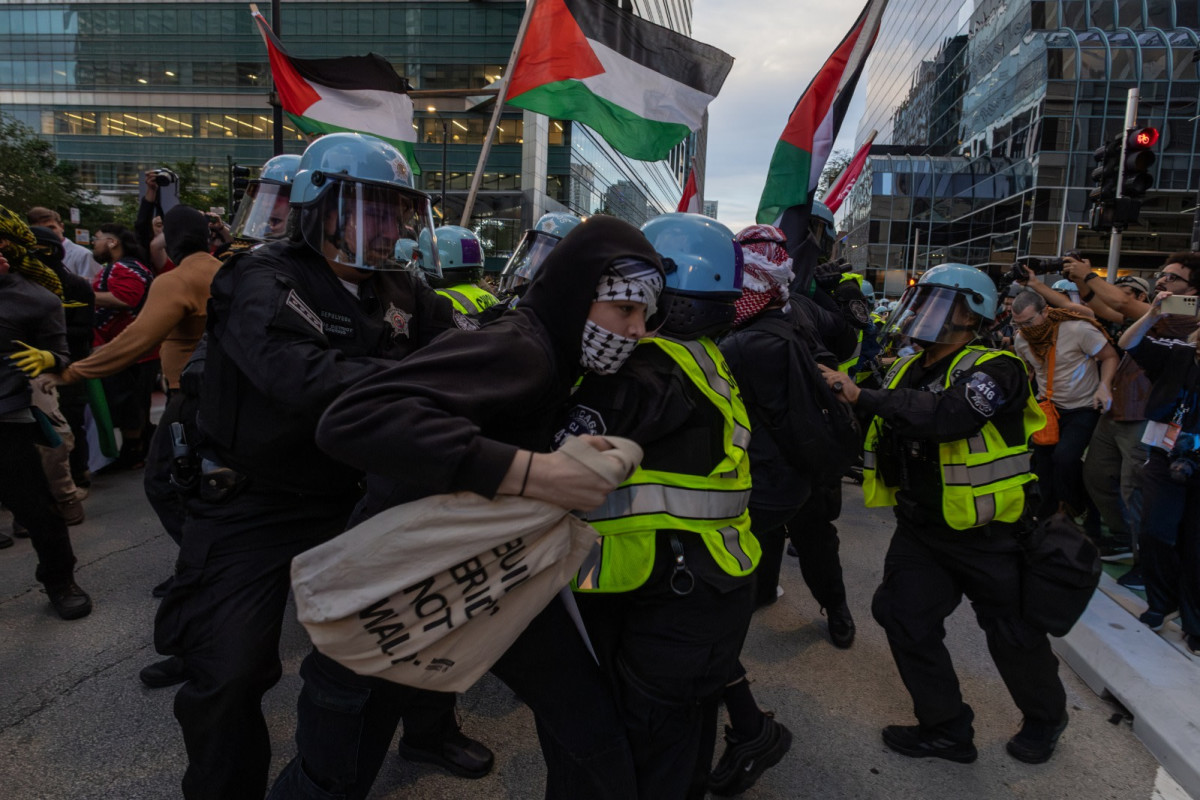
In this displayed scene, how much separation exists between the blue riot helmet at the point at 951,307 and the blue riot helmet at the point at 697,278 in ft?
4.03

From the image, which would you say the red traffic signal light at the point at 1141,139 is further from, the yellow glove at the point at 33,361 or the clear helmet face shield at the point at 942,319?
the yellow glove at the point at 33,361

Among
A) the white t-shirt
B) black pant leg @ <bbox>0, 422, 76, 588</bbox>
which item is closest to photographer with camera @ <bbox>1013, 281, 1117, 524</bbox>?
the white t-shirt

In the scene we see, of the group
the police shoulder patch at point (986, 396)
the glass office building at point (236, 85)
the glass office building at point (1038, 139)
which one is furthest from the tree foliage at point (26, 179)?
the glass office building at point (1038, 139)

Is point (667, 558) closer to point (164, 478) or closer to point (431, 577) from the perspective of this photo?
point (431, 577)

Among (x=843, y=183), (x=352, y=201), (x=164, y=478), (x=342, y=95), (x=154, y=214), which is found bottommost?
(x=164, y=478)

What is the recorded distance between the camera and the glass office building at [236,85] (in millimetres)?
48500

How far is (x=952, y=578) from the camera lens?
3.05 m

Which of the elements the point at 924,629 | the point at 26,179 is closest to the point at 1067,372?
the point at 924,629

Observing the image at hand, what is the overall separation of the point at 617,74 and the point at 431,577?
5.50 metres

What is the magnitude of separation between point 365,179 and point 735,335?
1604 millimetres

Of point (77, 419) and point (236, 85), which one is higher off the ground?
point (236, 85)

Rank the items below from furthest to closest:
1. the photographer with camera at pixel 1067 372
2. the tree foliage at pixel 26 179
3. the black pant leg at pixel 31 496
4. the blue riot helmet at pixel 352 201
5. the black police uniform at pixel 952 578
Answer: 1. the tree foliage at pixel 26 179
2. the photographer with camera at pixel 1067 372
3. the black pant leg at pixel 31 496
4. the black police uniform at pixel 952 578
5. the blue riot helmet at pixel 352 201

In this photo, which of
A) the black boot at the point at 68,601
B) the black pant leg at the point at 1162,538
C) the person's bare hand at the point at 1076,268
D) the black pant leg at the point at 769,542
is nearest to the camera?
the black pant leg at the point at 769,542

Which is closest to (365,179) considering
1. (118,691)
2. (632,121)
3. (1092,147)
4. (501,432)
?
(501,432)
